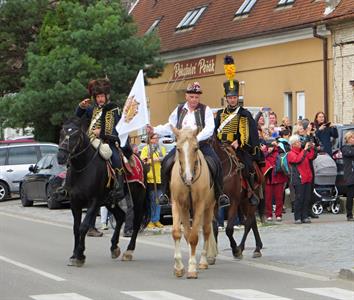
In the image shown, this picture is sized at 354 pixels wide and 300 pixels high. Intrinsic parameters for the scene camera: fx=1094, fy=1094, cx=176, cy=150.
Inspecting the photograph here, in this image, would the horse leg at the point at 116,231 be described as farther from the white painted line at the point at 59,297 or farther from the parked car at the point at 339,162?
the parked car at the point at 339,162

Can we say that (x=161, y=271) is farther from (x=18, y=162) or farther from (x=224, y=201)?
(x=18, y=162)

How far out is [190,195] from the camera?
46.6ft

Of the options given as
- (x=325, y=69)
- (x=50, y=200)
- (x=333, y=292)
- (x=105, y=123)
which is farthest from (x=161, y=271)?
(x=325, y=69)

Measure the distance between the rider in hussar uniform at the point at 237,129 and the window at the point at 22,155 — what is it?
20.1 m

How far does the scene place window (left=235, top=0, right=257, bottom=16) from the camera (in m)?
42.2

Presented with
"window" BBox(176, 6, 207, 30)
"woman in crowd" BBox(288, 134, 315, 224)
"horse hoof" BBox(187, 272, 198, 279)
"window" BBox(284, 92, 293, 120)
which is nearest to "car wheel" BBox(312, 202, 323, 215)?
"woman in crowd" BBox(288, 134, 315, 224)

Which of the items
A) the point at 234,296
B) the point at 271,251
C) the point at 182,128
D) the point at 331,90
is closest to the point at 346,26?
the point at 331,90

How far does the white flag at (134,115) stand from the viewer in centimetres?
1546

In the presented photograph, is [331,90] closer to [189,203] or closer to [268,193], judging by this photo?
A: [268,193]

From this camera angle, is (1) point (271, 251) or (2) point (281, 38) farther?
(2) point (281, 38)

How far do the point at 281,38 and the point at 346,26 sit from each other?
155 inches

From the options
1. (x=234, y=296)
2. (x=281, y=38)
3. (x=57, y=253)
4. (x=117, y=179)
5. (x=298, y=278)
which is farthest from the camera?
(x=281, y=38)

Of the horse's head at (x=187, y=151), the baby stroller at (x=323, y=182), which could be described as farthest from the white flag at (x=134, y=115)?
the baby stroller at (x=323, y=182)

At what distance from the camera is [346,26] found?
35.4 metres
